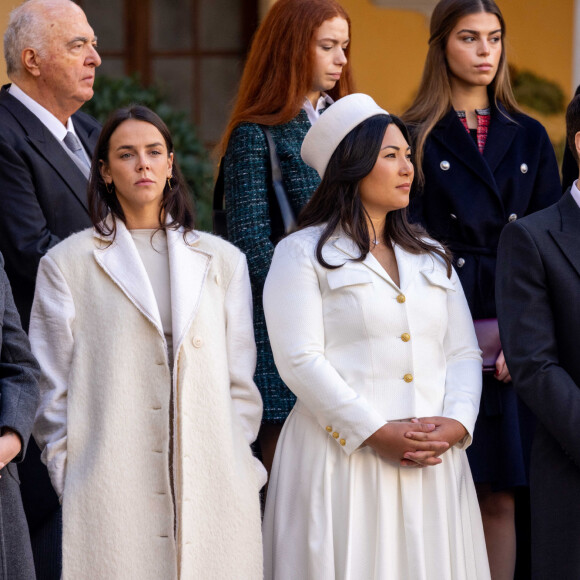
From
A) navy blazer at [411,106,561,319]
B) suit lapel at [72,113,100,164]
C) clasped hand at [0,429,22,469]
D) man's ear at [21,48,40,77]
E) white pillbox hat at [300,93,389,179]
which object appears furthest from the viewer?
suit lapel at [72,113,100,164]

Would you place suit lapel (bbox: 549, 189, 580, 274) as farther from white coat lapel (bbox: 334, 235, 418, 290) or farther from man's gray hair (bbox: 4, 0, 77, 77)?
man's gray hair (bbox: 4, 0, 77, 77)

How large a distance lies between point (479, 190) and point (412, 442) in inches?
44.5

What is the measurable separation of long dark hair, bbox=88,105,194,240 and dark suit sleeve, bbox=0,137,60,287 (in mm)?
385

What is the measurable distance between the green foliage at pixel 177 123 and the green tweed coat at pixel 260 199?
3.15 m

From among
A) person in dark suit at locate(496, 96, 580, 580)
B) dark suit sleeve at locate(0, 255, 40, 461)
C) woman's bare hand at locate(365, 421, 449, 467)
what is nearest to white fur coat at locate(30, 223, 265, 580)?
dark suit sleeve at locate(0, 255, 40, 461)

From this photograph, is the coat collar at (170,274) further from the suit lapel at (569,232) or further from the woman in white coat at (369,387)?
the suit lapel at (569,232)

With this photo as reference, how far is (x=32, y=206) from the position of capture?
4508 millimetres

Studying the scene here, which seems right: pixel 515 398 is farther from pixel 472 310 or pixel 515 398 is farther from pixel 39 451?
pixel 39 451

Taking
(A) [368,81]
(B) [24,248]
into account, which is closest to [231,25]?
(A) [368,81]

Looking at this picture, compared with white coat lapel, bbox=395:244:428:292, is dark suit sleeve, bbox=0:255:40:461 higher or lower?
lower

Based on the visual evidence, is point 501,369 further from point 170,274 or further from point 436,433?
point 170,274

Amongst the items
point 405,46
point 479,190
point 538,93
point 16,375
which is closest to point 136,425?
point 16,375

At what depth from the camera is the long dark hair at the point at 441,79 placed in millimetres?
4656

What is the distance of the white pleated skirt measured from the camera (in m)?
3.88
